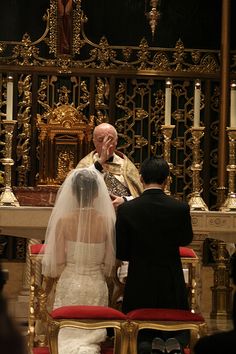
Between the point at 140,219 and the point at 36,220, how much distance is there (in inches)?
67.8

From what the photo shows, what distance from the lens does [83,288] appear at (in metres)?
6.03

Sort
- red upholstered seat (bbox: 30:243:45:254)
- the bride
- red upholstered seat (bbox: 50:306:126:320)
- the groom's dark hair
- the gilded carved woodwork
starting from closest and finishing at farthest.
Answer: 1. red upholstered seat (bbox: 50:306:126:320)
2. the groom's dark hair
3. the bride
4. red upholstered seat (bbox: 30:243:45:254)
5. the gilded carved woodwork

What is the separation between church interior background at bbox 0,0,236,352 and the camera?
11.0 metres

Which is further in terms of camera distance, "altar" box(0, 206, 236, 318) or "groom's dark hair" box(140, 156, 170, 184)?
"altar" box(0, 206, 236, 318)

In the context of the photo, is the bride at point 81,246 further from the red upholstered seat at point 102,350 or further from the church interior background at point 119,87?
the church interior background at point 119,87

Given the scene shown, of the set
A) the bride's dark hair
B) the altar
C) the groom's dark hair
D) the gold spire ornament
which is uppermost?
the gold spire ornament

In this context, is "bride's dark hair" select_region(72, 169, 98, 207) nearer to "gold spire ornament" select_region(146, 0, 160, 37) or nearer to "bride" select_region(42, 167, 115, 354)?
"bride" select_region(42, 167, 115, 354)

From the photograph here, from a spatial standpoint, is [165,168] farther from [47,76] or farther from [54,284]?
[47,76]

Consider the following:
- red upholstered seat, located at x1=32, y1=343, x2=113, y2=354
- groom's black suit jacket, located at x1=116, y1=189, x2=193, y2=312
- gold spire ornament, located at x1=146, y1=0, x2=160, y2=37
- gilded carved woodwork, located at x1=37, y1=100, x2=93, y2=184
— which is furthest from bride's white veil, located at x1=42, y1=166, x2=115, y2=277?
gold spire ornament, located at x1=146, y1=0, x2=160, y2=37

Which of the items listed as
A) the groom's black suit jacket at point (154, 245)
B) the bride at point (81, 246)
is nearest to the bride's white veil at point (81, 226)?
the bride at point (81, 246)

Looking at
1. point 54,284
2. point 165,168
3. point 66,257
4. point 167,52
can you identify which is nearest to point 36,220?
point 54,284

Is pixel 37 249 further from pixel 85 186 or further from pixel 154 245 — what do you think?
pixel 154 245

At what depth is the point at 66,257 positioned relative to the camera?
6078 mm

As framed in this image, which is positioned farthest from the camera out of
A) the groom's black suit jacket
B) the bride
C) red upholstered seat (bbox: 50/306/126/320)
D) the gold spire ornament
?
the gold spire ornament
